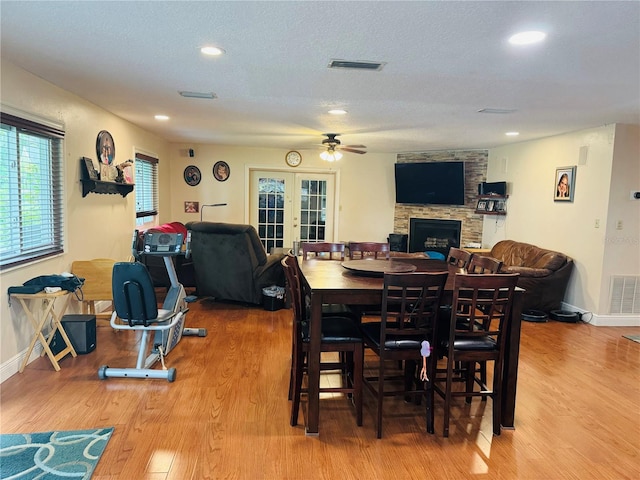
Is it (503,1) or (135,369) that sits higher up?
(503,1)

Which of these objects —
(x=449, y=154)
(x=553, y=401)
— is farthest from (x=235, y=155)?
(x=553, y=401)

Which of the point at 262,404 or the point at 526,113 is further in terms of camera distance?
the point at 526,113

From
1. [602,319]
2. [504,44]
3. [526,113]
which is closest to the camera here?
[504,44]

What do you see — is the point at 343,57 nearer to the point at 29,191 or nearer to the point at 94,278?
the point at 29,191

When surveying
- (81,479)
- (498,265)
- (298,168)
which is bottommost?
(81,479)

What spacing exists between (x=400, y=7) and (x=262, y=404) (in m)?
2.50

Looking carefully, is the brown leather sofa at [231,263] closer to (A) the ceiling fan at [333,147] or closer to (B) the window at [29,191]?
(B) the window at [29,191]

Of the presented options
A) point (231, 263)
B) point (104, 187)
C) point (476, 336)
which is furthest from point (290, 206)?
point (476, 336)

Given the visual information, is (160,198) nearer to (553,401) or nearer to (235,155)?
(235,155)

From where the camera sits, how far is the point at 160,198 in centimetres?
721

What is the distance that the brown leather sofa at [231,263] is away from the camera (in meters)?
4.95

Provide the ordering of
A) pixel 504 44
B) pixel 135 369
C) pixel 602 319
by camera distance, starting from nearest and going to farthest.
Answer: pixel 504 44, pixel 135 369, pixel 602 319

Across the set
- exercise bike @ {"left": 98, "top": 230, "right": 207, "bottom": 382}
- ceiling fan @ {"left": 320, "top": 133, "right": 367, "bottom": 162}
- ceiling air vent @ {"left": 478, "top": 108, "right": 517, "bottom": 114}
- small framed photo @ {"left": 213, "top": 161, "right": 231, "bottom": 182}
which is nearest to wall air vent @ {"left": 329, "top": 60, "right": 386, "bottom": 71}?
ceiling air vent @ {"left": 478, "top": 108, "right": 517, "bottom": 114}

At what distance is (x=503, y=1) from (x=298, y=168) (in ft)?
21.2
